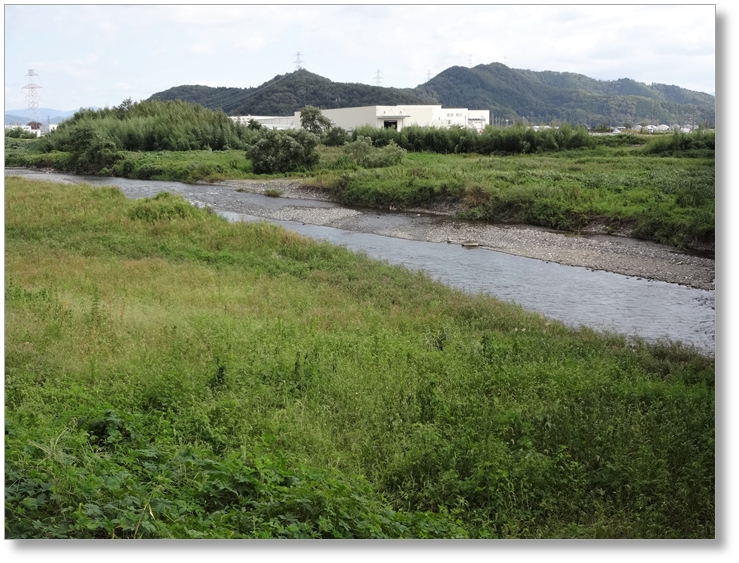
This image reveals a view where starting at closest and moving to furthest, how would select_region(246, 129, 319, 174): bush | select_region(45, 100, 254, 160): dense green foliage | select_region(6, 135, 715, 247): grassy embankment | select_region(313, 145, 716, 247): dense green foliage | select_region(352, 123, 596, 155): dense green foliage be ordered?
select_region(6, 135, 715, 247): grassy embankment
select_region(313, 145, 716, 247): dense green foliage
select_region(45, 100, 254, 160): dense green foliage
select_region(352, 123, 596, 155): dense green foliage
select_region(246, 129, 319, 174): bush

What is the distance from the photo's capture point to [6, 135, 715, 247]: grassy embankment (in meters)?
11.1

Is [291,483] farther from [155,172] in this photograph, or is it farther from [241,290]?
[155,172]

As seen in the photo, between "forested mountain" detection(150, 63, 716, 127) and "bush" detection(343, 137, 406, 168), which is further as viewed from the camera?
"bush" detection(343, 137, 406, 168)

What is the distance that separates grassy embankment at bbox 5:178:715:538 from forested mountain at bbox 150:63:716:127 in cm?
245

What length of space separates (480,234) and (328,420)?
13385 millimetres

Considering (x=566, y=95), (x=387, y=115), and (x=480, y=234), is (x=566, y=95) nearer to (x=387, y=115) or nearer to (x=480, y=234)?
(x=387, y=115)

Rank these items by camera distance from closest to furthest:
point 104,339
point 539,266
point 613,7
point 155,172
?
point 613,7 → point 104,339 → point 539,266 → point 155,172

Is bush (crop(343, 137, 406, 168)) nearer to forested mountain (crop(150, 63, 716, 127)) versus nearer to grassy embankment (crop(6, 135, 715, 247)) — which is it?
grassy embankment (crop(6, 135, 715, 247))

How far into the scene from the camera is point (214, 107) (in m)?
7.64

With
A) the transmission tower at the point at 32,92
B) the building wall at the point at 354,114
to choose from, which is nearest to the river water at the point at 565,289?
the transmission tower at the point at 32,92

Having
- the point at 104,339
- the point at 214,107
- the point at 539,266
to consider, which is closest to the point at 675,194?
the point at 539,266

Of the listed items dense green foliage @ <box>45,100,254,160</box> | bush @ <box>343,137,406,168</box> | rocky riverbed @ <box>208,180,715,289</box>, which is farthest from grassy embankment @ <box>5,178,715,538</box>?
bush @ <box>343,137,406,168</box>

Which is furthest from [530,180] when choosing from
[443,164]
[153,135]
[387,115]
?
[387,115]

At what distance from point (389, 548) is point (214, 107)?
5.58 m
